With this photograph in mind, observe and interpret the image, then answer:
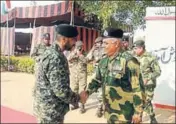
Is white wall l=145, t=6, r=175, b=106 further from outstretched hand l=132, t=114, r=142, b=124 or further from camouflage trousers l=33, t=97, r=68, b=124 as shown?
camouflage trousers l=33, t=97, r=68, b=124

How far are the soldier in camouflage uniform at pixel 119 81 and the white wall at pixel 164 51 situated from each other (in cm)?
411

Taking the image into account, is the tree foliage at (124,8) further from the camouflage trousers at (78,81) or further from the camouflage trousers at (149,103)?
the camouflage trousers at (149,103)

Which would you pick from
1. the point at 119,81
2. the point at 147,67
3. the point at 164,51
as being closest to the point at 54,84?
the point at 119,81

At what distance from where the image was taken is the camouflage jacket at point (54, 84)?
3.67 m

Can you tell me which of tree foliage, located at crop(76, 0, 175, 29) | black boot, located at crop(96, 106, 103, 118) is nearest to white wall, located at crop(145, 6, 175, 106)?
black boot, located at crop(96, 106, 103, 118)

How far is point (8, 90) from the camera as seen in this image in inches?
438

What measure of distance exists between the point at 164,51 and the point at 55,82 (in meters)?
4.89

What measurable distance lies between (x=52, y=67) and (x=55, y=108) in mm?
461

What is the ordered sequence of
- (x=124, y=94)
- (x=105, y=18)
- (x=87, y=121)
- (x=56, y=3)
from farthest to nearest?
(x=56, y=3) < (x=105, y=18) < (x=87, y=121) < (x=124, y=94)

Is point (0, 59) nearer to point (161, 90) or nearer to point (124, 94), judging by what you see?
point (161, 90)

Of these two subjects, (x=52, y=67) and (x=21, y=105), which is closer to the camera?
(x=52, y=67)

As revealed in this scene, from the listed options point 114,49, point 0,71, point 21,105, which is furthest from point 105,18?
point 114,49

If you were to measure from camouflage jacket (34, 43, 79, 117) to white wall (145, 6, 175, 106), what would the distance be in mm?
4487

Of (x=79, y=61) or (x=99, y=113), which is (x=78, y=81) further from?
(x=99, y=113)
